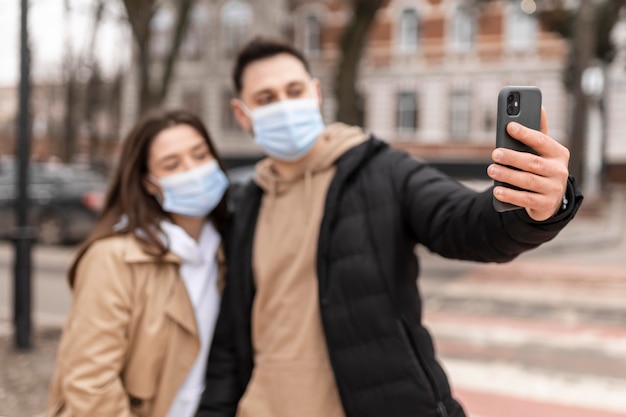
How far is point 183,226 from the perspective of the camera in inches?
105

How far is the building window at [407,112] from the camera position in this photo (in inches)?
1373

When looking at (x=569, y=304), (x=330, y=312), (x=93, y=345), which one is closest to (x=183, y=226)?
(x=93, y=345)

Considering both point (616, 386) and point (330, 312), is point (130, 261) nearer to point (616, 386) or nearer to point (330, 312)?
point (330, 312)

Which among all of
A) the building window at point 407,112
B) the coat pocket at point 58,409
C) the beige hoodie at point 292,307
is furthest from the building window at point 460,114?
the coat pocket at point 58,409

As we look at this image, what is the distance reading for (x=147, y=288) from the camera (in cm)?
231

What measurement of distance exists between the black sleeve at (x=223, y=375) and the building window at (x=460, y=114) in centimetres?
3239

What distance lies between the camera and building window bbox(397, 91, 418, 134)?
114 feet

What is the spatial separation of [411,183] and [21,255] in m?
4.78

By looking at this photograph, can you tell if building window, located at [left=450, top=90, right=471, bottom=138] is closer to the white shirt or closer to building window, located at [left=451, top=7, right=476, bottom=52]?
building window, located at [left=451, top=7, right=476, bottom=52]

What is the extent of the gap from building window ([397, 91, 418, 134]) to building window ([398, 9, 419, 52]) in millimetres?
2429

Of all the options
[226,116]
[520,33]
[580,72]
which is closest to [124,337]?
[580,72]

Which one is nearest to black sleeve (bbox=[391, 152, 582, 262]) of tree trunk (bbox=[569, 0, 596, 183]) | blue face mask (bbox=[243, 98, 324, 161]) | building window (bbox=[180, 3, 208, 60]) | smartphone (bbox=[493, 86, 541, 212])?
smartphone (bbox=[493, 86, 541, 212])

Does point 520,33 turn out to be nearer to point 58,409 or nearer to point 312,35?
point 312,35

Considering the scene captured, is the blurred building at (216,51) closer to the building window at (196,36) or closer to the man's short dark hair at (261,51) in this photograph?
the building window at (196,36)
